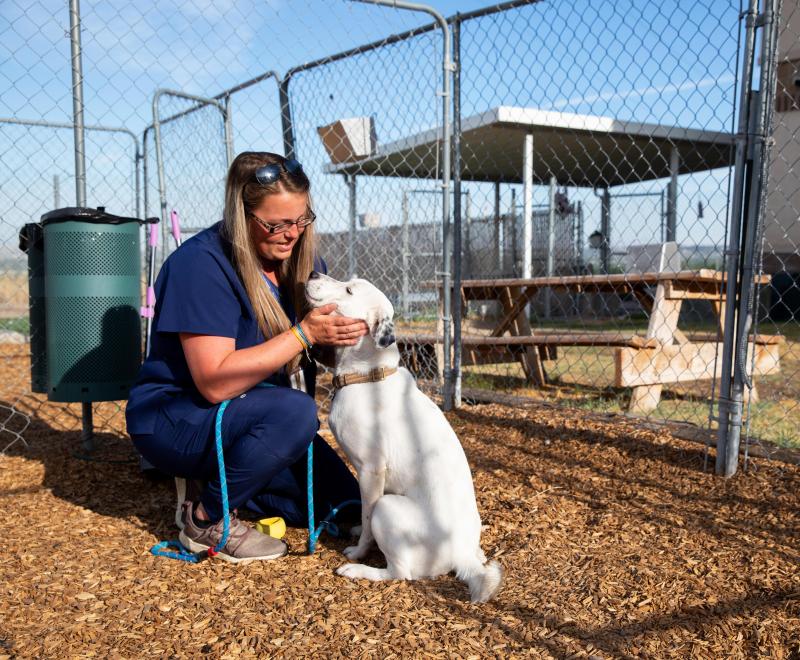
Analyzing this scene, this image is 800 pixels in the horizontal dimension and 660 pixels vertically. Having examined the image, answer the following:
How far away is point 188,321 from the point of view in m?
2.66

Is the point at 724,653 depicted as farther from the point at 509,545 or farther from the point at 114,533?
the point at 114,533

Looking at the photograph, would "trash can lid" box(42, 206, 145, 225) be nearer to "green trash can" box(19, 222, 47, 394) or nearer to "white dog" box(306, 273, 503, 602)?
"green trash can" box(19, 222, 47, 394)

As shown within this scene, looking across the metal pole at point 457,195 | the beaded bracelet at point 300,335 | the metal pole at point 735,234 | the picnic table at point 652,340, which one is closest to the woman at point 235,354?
the beaded bracelet at point 300,335

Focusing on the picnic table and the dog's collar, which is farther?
the picnic table

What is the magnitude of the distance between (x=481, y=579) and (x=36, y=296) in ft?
9.91

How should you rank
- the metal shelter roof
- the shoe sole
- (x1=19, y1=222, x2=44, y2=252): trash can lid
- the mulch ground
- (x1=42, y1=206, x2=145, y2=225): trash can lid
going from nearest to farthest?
the mulch ground, the shoe sole, (x1=42, y1=206, x2=145, y2=225): trash can lid, (x1=19, y1=222, x2=44, y2=252): trash can lid, the metal shelter roof

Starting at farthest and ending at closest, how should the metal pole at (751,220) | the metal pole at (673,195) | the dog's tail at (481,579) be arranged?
the metal pole at (673,195) < the metal pole at (751,220) < the dog's tail at (481,579)

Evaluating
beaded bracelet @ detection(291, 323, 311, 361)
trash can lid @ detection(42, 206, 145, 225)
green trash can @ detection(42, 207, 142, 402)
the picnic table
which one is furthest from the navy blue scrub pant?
the picnic table

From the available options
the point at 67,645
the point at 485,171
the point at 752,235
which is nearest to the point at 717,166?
the point at 485,171

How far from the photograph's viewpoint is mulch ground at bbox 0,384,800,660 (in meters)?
2.17

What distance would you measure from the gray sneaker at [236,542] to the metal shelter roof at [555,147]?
463 centimetres

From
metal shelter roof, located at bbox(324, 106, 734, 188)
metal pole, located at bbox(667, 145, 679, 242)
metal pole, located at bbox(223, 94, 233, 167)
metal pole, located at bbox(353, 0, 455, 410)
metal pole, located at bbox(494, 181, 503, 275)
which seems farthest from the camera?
Answer: metal pole, located at bbox(494, 181, 503, 275)

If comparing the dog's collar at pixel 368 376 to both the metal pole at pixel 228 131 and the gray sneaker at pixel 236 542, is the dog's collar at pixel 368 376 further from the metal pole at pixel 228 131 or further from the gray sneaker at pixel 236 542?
the metal pole at pixel 228 131

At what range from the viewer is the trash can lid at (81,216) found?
3.61 m
